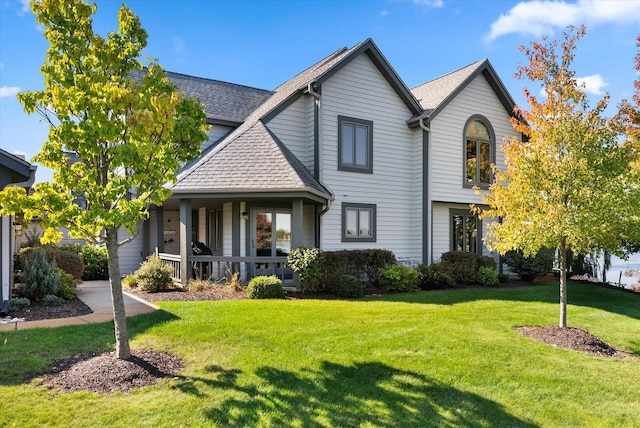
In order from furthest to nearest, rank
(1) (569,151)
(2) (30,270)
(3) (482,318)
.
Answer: (2) (30,270), (3) (482,318), (1) (569,151)

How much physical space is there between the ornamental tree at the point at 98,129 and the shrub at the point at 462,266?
11611 millimetres

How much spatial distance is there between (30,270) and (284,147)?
308 inches

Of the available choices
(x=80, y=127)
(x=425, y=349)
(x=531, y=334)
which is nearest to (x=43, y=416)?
(x=80, y=127)

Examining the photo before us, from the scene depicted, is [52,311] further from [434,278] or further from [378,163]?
[434,278]

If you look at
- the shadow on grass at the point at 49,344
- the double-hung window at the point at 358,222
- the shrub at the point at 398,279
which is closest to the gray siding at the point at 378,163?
the double-hung window at the point at 358,222

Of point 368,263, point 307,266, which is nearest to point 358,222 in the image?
point 368,263

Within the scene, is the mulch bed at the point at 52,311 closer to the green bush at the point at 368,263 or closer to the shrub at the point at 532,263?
the green bush at the point at 368,263

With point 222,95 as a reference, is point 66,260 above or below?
below

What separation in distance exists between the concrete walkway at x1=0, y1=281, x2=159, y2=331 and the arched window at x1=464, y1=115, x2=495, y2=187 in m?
12.8

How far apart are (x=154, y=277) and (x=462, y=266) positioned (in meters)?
10.5

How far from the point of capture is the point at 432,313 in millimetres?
9258

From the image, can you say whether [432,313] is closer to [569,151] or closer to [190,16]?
[569,151]

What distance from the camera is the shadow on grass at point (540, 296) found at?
1129cm

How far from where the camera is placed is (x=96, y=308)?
9.22m
